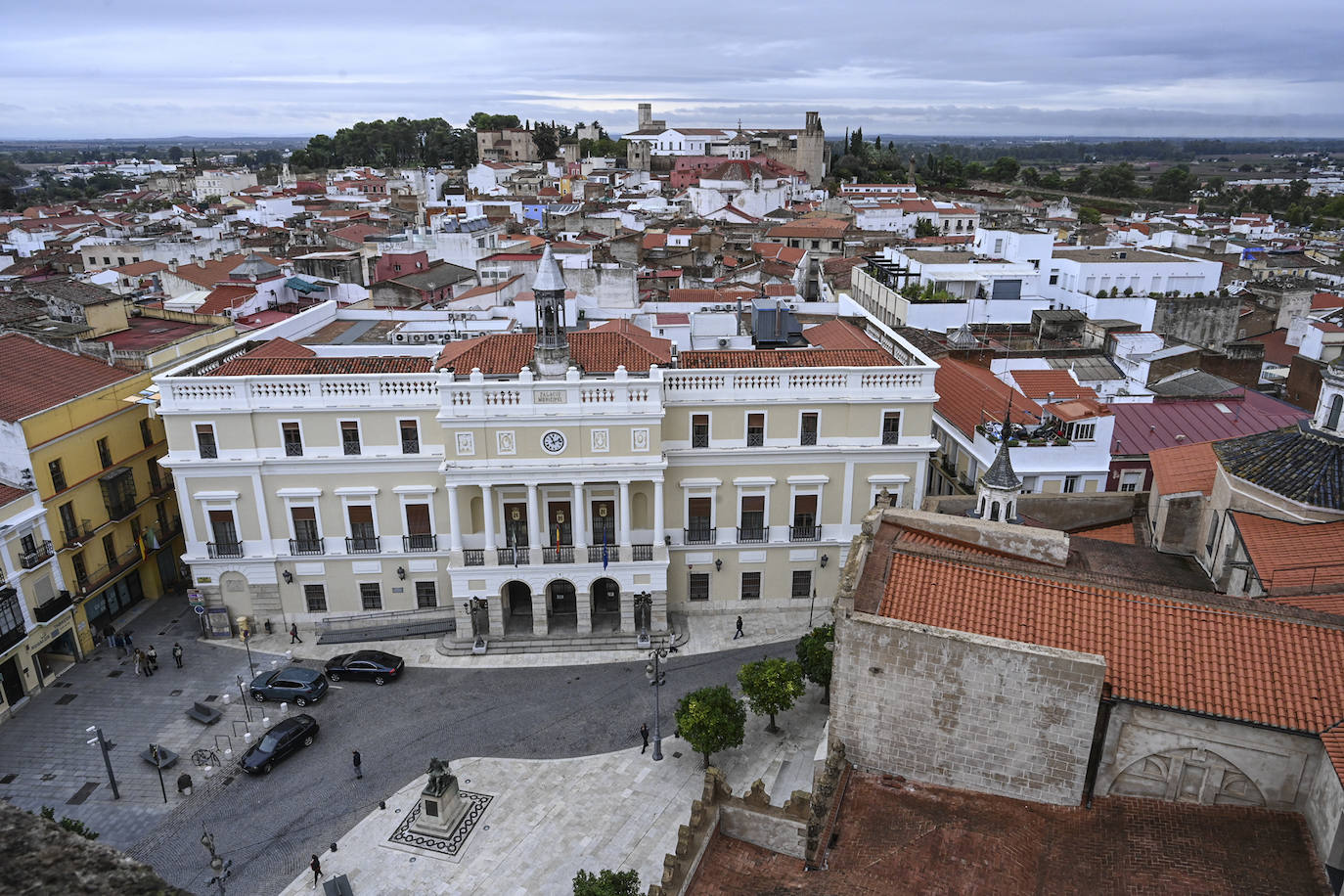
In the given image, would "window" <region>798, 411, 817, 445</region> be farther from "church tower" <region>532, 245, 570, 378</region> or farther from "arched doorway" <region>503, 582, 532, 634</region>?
"arched doorway" <region>503, 582, 532, 634</region>

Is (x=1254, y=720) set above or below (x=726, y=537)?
above

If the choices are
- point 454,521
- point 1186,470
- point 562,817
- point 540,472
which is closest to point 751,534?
point 540,472

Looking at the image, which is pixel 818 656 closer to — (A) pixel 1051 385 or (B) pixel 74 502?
(A) pixel 1051 385

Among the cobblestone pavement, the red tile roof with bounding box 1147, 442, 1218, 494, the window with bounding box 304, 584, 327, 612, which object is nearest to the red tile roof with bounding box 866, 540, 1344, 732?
the red tile roof with bounding box 1147, 442, 1218, 494

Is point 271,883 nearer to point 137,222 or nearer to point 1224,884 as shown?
point 1224,884

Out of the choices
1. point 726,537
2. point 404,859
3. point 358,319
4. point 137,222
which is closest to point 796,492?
point 726,537

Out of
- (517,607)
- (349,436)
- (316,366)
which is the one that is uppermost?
(316,366)

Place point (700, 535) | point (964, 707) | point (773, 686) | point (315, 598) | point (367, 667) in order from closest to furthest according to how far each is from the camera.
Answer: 1. point (964, 707)
2. point (773, 686)
3. point (367, 667)
4. point (700, 535)
5. point (315, 598)
